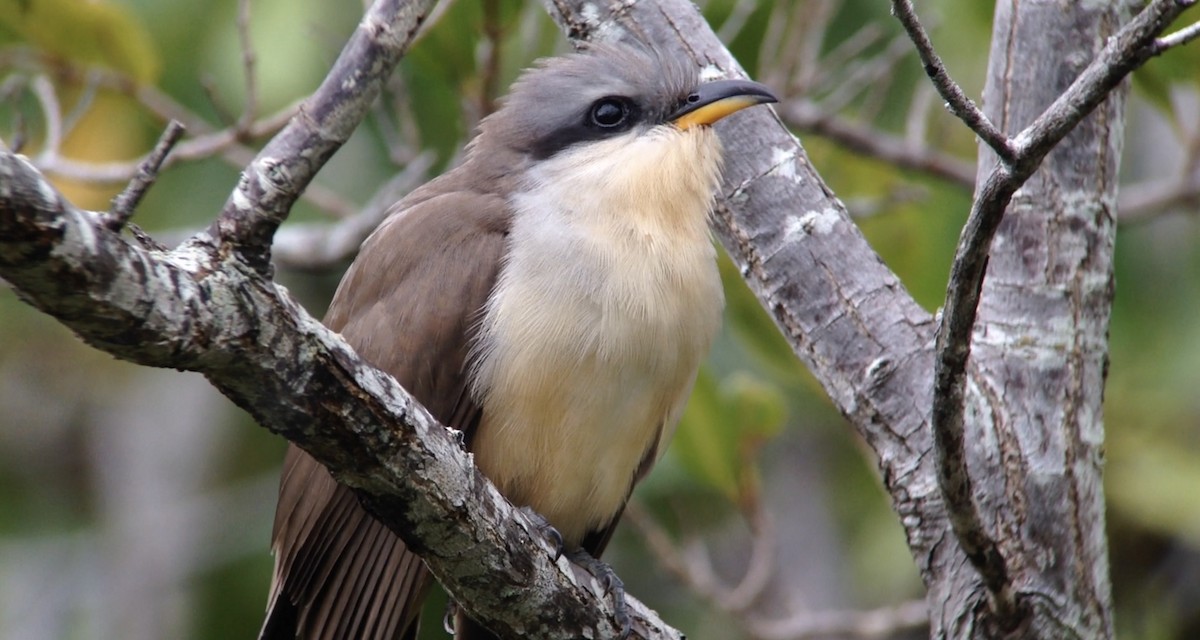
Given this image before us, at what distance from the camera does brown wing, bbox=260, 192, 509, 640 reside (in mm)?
3984

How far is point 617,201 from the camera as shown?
4.15 meters

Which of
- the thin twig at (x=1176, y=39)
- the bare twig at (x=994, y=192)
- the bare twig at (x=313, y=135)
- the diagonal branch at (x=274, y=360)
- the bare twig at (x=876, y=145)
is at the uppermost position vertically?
the bare twig at (x=876, y=145)

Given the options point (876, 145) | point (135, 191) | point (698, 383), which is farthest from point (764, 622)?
point (135, 191)

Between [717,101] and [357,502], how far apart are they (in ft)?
5.16

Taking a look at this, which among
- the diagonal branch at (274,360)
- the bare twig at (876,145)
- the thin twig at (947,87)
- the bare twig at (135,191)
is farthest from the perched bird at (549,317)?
the bare twig at (135,191)

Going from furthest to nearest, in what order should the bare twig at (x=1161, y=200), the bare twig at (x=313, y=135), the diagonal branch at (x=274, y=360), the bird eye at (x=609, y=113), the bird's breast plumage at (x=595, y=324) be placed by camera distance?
the bare twig at (x=1161, y=200) → the bird eye at (x=609, y=113) → the bird's breast plumage at (x=595, y=324) → the bare twig at (x=313, y=135) → the diagonal branch at (x=274, y=360)

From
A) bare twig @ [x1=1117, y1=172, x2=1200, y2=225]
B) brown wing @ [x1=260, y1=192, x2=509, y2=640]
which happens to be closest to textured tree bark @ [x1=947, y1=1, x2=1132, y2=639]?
brown wing @ [x1=260, y1=192, x2=509, y2=640]

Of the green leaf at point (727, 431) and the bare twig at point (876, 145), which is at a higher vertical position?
the bare twig at point (876, 145)

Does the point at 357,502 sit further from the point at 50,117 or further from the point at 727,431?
the point at 50,117

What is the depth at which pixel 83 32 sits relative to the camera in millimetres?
5520

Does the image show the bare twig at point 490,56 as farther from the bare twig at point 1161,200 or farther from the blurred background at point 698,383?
the bare twig at point 1161,200

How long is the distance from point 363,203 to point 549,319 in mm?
4041

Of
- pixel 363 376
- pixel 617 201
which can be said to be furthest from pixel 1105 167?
pixel 363 376

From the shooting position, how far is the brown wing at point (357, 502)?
3.98 m
